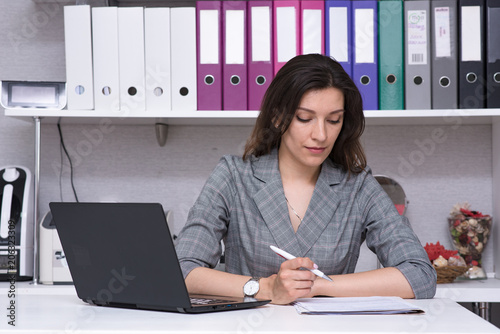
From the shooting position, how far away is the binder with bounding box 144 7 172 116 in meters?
1.81

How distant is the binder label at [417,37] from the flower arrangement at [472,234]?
1.73ft

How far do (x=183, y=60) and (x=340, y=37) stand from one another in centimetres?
46

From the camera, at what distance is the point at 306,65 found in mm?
1427

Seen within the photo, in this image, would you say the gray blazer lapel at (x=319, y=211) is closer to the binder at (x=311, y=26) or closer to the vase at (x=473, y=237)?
the binder at (x=311, y=26)

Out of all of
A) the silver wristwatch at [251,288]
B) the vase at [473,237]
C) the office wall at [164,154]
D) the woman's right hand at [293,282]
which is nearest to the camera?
the woman's right hand at [293,282]

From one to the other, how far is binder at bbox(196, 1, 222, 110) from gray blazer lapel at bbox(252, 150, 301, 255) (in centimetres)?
38

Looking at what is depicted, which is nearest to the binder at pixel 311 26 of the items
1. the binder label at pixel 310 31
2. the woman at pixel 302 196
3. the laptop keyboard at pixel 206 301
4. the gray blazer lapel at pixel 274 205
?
the binder label at pixel 310 31

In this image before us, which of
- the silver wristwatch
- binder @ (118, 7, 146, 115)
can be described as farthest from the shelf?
the silver wristwatch

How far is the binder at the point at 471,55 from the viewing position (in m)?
1.79

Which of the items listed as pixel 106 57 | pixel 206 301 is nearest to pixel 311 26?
Result: pixel 106 57

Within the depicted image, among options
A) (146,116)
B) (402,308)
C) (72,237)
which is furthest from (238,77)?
(402,308)

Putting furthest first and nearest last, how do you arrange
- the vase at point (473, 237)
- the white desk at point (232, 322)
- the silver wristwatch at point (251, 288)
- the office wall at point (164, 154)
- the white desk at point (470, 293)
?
the office wall at point (164, 154) → the vase at point (473, 237) → the white desk at point (470, 293) → the silver wristwatch at point (251, 288) → the white desk at point (232, 322)

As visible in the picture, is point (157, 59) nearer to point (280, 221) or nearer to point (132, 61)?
point (132, 61)

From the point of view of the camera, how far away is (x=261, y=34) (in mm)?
1814
